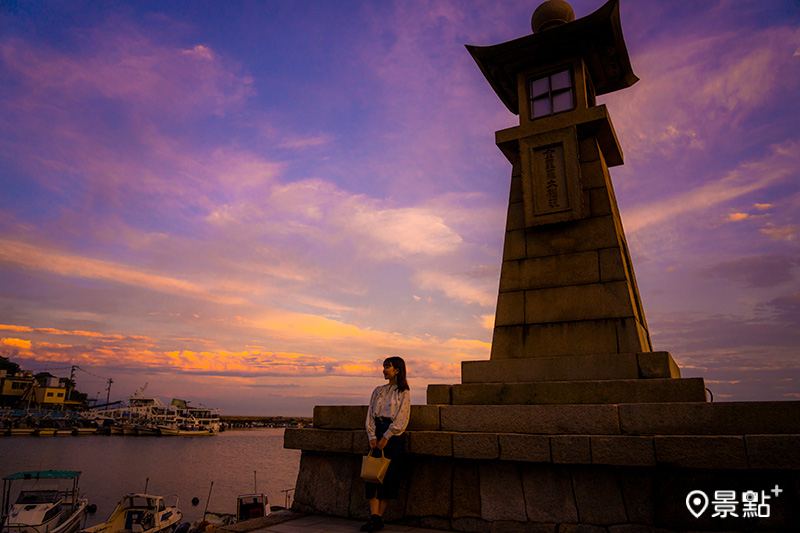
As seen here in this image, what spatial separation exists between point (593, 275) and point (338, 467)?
478cm

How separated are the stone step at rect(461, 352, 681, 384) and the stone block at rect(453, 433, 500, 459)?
1390 millimetres

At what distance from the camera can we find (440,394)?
6.67m

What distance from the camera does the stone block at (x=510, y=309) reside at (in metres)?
7.24

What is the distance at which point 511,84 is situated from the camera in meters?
9.39

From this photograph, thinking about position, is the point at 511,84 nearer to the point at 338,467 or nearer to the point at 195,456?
the point at 338,467

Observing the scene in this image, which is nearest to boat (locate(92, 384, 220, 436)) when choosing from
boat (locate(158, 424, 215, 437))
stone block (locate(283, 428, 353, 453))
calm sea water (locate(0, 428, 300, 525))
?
boat (locate(158, 424, 215, 437))

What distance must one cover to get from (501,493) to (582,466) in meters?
0.99

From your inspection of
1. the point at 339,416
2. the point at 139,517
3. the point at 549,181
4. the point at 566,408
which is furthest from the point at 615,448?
the point at 139,517

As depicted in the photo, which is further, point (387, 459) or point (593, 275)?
point (593, 275)

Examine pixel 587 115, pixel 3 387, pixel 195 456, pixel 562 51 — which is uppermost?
pixel 562 51

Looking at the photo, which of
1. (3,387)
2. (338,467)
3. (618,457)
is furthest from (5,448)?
(618,457)

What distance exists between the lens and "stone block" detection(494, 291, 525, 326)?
724cm

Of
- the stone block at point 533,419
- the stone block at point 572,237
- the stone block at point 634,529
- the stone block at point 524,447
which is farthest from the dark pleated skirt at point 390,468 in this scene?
the stone block at point 572,237

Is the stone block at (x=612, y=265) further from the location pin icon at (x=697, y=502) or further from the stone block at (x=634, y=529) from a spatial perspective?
the stone block at (x=634, y=529)
